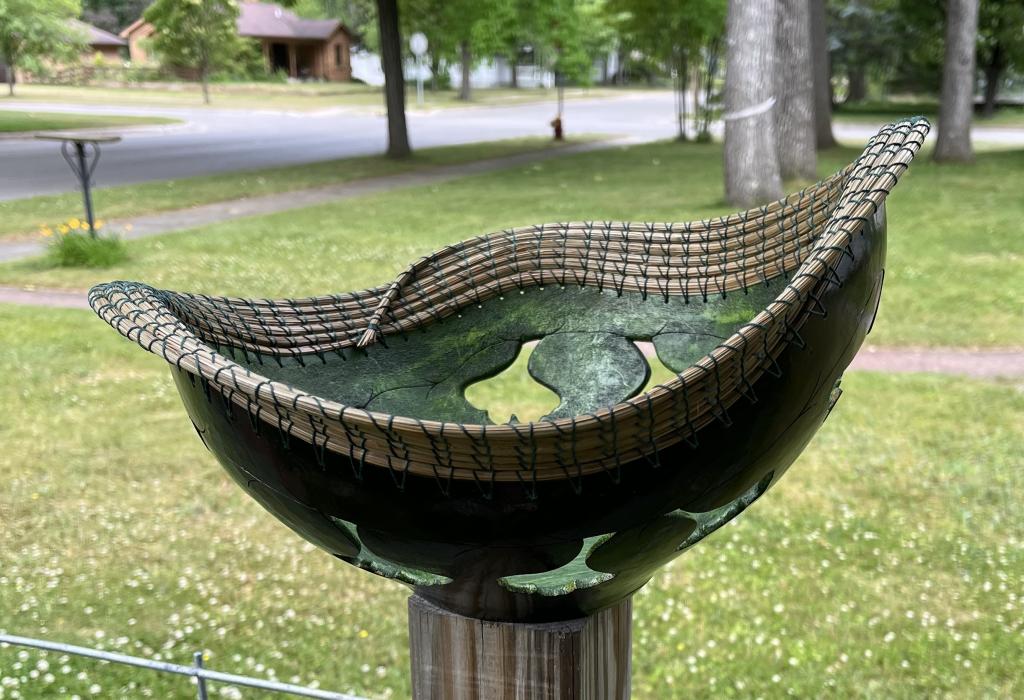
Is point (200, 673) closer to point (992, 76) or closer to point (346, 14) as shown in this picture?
point (992, 76)

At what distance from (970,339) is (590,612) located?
19.4ft

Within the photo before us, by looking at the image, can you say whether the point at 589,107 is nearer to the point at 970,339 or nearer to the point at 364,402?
the point at 970,339

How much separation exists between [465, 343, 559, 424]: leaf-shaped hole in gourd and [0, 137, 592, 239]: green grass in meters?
7.80

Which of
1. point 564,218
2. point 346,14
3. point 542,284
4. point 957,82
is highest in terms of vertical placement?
point 346,14

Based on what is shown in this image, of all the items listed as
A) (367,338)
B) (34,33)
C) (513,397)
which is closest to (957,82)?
(513,397)

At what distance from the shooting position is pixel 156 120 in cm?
2961

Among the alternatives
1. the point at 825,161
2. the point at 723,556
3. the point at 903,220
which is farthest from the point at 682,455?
the point at 825,161

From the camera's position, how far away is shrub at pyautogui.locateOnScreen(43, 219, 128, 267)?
364 inches

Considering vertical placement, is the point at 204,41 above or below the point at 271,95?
above

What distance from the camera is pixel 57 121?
2652 centimetres

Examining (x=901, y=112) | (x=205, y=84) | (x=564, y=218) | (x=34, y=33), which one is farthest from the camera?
(x=205, y=84)

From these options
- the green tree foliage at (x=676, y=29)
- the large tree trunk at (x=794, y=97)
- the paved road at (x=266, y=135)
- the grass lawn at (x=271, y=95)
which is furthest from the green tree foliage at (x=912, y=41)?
the grass lawn at (x=271, y=95)

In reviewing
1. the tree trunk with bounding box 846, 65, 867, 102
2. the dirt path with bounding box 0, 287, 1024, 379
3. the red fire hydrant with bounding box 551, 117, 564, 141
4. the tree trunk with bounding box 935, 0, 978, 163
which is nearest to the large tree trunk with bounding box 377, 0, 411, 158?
the red fire hydrant with bounding box 551, 117, 564, 141

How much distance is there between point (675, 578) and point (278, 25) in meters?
58.6
